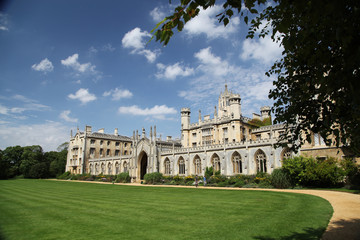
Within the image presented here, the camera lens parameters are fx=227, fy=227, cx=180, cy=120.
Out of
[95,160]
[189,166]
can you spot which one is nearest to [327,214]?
[189,166]

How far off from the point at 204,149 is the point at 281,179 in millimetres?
13838

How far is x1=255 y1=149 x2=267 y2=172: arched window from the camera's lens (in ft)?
90.1

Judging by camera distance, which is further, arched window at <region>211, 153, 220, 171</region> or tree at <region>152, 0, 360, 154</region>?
arched window at <region>211, 153, 220, 171</region>

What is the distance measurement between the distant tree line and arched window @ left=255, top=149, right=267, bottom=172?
50.0m

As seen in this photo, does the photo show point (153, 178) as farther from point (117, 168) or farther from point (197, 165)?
point (117, 168)

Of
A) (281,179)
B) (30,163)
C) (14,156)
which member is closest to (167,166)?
(281,179)

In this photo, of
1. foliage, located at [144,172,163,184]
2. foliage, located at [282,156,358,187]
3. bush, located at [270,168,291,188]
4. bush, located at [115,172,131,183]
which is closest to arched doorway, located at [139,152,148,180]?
bush, located at [115,172,131,183]

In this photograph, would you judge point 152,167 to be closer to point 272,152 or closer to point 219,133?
point 219,133

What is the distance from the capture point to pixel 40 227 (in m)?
7.76

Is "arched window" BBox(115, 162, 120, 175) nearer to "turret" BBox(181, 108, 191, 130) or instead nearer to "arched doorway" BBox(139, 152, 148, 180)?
"arched doorway" BBox(139, 152, 148, 180)

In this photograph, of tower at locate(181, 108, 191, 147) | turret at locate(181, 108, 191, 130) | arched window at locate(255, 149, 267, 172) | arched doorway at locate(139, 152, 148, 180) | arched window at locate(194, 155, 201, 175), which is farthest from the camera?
turret at locate(181, 108, 191, 130)

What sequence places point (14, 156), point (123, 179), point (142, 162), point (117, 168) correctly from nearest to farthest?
point (123, 179) < point (142, 162) < point (117, 168) < point (14, 156)

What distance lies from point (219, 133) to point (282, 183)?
20075mm

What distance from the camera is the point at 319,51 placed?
377 cm
